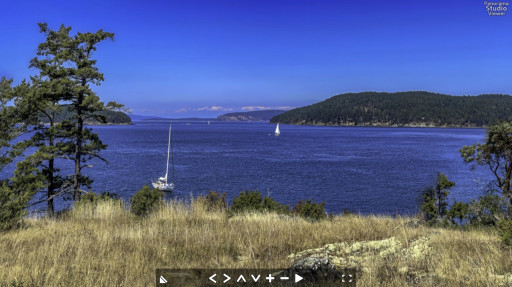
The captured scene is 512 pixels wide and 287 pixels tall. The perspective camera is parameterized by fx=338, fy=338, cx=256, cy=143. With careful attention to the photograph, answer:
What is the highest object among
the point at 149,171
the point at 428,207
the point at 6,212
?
the point at 6,212

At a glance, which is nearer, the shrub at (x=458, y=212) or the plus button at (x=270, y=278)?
the plus button at (x=270, y=278)

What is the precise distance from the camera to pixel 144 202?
1153cm

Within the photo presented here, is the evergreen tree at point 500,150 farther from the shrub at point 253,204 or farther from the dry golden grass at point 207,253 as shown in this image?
the shrub at point 253,204

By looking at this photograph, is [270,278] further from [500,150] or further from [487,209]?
[487,209]

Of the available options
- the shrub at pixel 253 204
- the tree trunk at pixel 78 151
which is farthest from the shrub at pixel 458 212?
the tree trunk at pixel 78 151

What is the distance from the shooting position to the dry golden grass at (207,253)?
4.61 m

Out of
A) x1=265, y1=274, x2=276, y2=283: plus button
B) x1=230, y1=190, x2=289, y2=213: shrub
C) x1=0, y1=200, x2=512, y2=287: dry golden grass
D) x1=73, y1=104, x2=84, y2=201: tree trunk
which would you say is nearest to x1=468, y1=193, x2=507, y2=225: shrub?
x1=0, y1=200, x2=512, y2=287: dry golden grass

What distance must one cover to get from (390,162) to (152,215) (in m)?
54.6

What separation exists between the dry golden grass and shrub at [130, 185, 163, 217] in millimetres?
2277

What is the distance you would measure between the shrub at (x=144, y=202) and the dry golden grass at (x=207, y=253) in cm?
228

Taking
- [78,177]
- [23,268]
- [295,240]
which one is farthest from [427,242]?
[78,177]

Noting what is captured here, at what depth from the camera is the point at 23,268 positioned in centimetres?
487

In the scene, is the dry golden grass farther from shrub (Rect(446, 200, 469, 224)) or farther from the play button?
shrub (Rect(446, 200, 469, 224))

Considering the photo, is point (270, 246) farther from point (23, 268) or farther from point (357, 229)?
point (23, 268)
